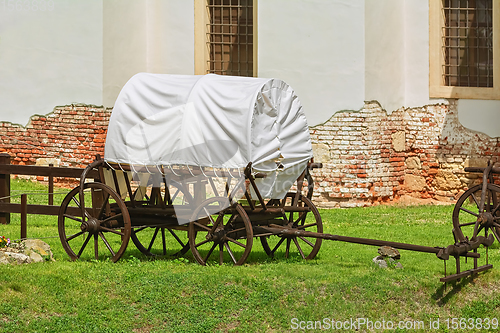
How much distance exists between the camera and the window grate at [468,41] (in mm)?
15469

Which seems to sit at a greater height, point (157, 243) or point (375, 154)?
point (375, 154)

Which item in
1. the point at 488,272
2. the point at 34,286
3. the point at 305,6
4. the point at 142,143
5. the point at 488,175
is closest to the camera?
the point at 34,286

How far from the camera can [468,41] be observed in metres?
15.5

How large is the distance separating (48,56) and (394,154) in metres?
9.14

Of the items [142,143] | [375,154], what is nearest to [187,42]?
[375,154]

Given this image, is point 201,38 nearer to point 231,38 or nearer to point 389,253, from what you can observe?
point 231,38

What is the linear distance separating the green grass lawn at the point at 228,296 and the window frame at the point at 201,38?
801 centimetres

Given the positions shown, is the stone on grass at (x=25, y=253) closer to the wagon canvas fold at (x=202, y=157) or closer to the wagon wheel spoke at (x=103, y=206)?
the wagon canvas fold at (x=202, y=157)

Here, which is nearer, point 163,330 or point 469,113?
point 163,330

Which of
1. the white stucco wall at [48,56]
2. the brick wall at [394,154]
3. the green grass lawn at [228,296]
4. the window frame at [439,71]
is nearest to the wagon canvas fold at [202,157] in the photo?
the green grass lawn at [228,296]

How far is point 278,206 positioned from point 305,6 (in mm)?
7760

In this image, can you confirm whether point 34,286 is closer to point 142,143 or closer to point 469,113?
point 142,143

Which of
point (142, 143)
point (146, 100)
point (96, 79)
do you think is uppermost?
point (96, 79)

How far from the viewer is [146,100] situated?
812 centimetres
